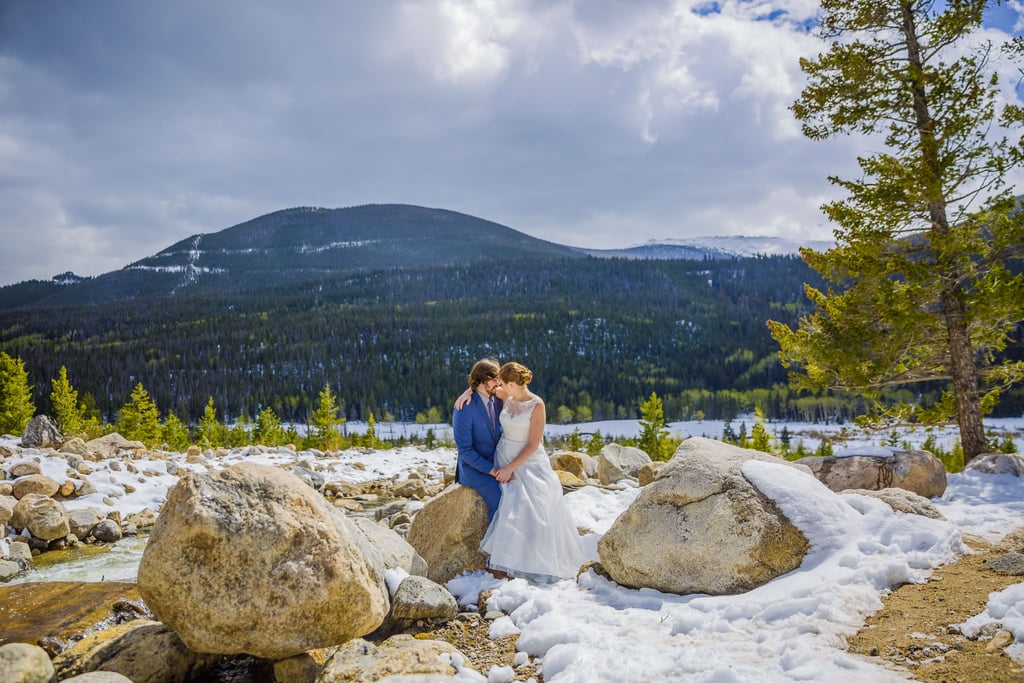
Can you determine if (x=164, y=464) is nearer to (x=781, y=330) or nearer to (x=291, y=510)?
(x=291, y=510)

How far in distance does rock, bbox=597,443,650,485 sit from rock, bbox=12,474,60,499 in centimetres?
1307

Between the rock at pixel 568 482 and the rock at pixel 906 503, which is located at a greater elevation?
the rock at pixel 906 503

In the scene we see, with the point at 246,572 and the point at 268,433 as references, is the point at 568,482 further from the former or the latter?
the point at 268,433

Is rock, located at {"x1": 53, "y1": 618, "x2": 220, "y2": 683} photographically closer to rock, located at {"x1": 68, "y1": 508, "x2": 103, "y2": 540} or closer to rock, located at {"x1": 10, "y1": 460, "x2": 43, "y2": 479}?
rock, located at {"x1": 68, "y1": 508, "x2": 103, "y2": 540}

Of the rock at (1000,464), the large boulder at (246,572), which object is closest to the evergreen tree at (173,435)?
the large boulder at (246,572)

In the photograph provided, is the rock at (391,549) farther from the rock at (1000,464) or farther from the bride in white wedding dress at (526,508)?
the rock at (1000,464)

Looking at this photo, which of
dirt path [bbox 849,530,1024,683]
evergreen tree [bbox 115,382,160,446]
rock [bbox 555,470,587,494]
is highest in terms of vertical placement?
dirt path [bbox 849,530,1024,683]

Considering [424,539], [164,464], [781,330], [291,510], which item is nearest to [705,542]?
[424,539]

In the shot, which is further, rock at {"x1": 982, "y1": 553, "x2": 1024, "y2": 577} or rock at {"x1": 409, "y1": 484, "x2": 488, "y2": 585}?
rock at {"x1": 409, "y1": 484, "x2": 488, "y2": 585}

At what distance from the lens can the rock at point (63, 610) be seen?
21.5 feet

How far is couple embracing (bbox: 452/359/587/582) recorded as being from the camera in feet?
21.9

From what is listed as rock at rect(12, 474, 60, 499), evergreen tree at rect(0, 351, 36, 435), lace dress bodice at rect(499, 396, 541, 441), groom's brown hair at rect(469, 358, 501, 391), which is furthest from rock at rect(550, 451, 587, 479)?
evergreen tree at rect(0, 351, 36, 435)

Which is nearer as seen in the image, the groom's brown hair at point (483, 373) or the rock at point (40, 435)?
the groom's brown hair at point (483, 373)

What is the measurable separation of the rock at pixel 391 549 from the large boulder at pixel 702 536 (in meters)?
2.04
